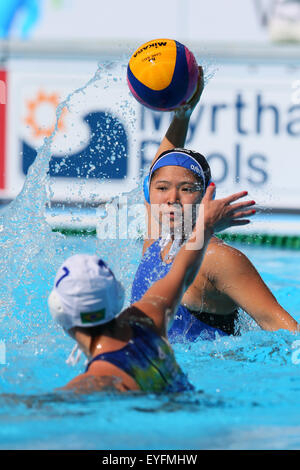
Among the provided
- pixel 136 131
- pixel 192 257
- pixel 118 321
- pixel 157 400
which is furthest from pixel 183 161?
pixel 136 131

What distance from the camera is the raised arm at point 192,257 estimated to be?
2.22 m

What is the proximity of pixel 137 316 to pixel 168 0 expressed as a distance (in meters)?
6.98

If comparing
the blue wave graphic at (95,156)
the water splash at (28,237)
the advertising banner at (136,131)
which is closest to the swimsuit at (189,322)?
the water splash at (28,237)

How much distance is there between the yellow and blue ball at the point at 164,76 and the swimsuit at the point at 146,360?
138cm

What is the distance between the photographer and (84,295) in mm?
2070

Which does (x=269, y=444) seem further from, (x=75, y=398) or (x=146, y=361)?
(x=75, y=398)

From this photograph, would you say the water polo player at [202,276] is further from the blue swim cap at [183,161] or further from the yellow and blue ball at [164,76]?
the yellow and blue ball at [164,76]

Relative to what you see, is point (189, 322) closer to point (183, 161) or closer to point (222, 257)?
point (222, 257)

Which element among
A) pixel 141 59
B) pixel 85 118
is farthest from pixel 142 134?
pixel 141 59

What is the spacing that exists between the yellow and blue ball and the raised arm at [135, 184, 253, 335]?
3.45 feet

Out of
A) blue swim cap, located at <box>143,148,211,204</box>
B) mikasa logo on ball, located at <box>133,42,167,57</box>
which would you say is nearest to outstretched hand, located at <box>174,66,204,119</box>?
mikasa logo on ball, located at <box>133,42,167,57</box>

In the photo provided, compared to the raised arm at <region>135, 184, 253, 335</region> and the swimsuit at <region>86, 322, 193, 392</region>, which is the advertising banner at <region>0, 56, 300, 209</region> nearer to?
the raised arm at <region>135, 184, 253, 335</region>

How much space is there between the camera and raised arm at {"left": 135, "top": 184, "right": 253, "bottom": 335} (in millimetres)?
2223
